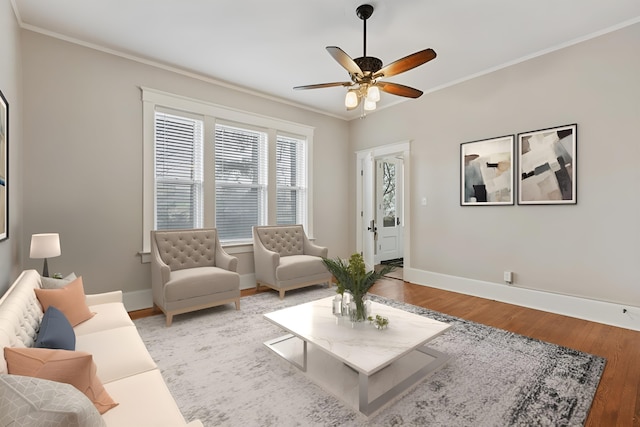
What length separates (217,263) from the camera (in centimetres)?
405

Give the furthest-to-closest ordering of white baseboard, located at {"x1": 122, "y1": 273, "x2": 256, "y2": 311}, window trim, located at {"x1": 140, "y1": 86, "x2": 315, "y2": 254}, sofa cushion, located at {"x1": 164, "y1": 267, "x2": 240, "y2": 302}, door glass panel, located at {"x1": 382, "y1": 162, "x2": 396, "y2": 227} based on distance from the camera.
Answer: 1. door glass panel, located at {"x1": 382, "y1": 162, "x2": 396, "y2": 227}
2. window trim, located at {"x1": 140, "y1": 86, "x2": 315, "y2": 254}
3. white baseboard, located at {"x1": 122, "y1": 273, "x2": 256, "y2": 311}
4. sofa cushion, located at {"x1": 164, "y1": 267, "x2": 240, "y2": 302}

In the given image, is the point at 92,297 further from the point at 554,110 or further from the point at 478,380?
the point at 554,110

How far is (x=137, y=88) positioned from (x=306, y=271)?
10.7ft

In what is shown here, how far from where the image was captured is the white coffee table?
184cm

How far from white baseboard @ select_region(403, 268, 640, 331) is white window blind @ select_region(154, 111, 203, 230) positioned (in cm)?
366

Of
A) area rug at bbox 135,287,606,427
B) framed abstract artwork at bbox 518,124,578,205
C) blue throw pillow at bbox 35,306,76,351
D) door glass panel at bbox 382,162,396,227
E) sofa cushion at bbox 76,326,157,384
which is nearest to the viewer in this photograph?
blue throw pillow at bbox 35,306,76,351

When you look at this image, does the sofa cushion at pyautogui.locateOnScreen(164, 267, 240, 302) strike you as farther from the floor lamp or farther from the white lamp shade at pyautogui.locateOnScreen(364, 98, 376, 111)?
the white lamp shade at pyautogui.locateOnScreen(364, 98, 376, 111)

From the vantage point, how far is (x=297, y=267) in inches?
167

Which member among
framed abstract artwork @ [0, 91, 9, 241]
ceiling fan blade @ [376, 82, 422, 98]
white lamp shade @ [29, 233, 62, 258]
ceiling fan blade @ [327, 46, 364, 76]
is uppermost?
ceiling fan blade @ [327, 46, 364, 76]

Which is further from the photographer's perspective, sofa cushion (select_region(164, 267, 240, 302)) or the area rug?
sofa cushion (select_region(164, 267, 240, 302))

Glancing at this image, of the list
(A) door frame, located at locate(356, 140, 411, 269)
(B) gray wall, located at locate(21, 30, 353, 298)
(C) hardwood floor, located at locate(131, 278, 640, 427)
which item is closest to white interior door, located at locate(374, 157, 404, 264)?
(A) door frame, located at locate(356, 140, 411, 269)

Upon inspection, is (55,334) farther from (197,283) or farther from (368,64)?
(368,64)

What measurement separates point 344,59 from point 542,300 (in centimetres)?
359

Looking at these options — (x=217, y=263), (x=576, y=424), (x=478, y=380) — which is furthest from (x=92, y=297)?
(x=576, y=424)
